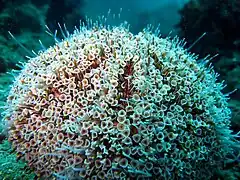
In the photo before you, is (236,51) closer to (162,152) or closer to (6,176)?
(162,152)

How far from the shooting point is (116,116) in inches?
110

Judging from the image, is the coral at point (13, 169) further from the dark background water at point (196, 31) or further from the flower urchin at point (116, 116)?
the dark background water at point (196, 31)

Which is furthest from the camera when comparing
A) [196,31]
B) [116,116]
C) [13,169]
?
[196,31]

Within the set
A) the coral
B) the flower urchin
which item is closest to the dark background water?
the coral

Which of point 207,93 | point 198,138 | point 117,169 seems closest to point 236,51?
point 207,93

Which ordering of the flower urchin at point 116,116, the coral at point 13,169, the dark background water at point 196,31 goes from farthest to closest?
the dark background water at point 196,31 → the coral at point 13,169 → the flower urchin at point 116,116

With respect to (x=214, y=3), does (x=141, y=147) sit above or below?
below

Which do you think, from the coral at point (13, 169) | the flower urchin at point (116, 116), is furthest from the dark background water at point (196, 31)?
the flower urchin at point (116, 116)

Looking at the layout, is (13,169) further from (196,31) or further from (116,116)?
(196,31)

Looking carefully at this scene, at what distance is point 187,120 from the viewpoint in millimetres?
2998

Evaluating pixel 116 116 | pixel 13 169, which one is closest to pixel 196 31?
pixel 116 116

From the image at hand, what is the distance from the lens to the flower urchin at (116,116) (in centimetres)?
269

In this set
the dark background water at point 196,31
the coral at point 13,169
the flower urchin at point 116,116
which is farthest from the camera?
the dark background water at point 196,31

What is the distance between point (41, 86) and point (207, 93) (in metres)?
2.43
